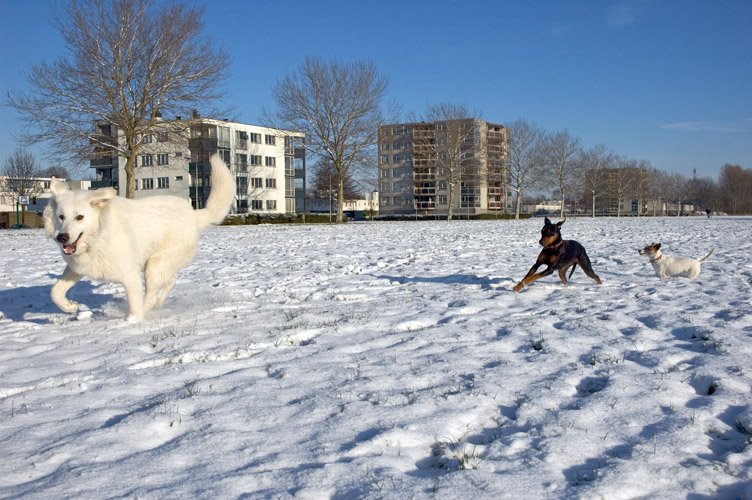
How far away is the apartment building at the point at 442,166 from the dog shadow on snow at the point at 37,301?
3319cm

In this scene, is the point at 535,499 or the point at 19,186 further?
the point at 19,186

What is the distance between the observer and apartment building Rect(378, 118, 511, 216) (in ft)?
156

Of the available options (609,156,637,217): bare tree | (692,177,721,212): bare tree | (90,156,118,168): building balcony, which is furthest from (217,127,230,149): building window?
(692,177,721,212): bare tree

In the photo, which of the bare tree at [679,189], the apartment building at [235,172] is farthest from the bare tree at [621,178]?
the apartment building at [235,172]

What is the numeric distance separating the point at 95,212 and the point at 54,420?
243 cm

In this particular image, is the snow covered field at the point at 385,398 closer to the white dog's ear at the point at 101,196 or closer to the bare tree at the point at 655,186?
the white dog's ear at the point at 101,196

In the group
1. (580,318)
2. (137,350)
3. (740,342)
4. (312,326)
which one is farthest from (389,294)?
(740,342)

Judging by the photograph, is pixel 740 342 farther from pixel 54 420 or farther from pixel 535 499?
pixel 54 420

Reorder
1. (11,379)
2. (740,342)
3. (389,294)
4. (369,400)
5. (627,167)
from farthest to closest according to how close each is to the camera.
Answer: (627,167) < (389,294) < (740,342) < (11,379) < (369,400)

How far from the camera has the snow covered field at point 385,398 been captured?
6.95 feet

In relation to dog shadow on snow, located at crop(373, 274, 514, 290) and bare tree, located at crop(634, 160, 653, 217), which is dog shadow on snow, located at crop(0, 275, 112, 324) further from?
bare tree, located at crop(634, 160, 653, 217)

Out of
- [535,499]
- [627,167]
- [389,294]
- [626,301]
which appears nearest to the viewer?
[535,499]

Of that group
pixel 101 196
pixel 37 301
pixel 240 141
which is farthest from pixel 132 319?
pixel 240 141

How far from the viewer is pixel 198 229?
5824mm
